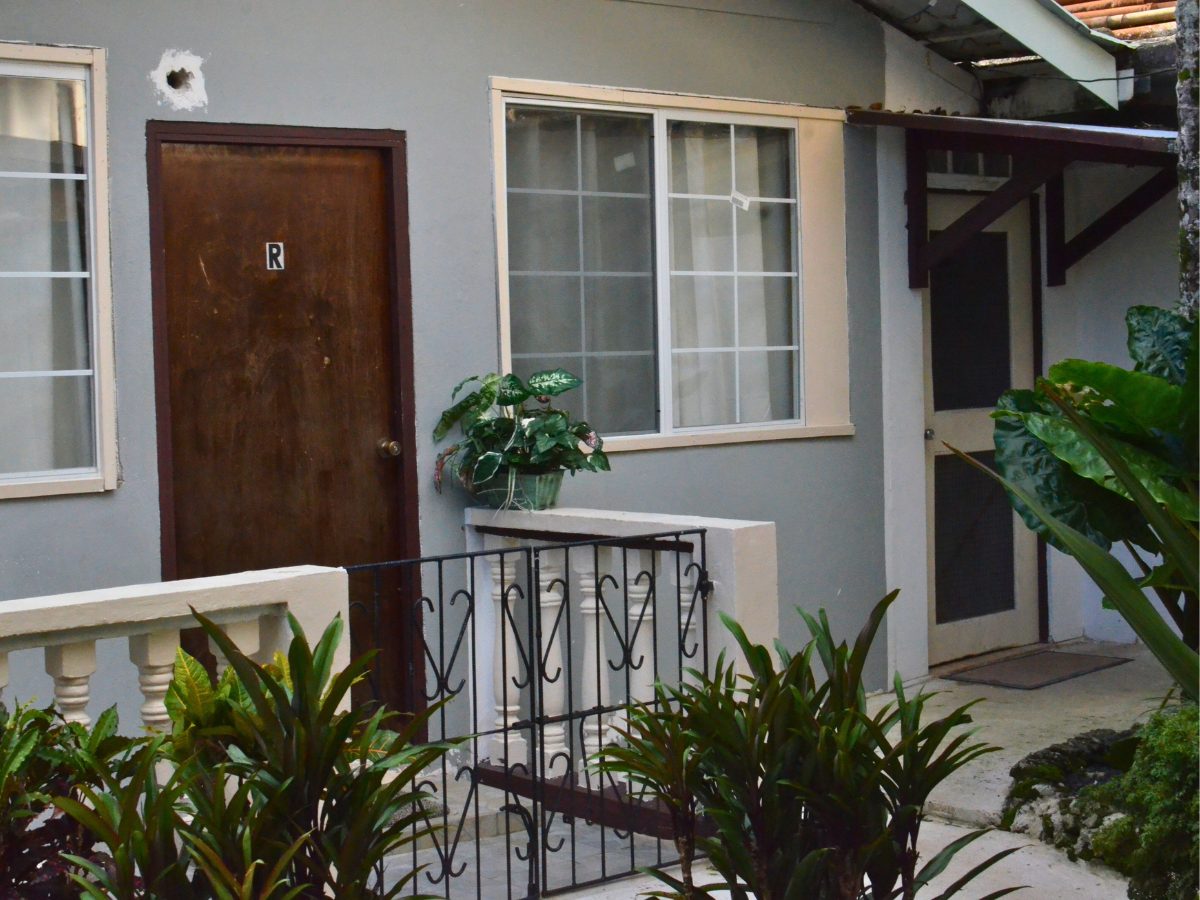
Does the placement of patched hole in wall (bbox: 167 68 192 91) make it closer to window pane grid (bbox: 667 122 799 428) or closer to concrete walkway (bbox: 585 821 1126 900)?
window pane grid (bbox: 667 122 799 428)

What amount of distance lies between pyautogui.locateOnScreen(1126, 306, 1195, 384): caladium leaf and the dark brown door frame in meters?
2.51

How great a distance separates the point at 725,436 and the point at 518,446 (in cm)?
132

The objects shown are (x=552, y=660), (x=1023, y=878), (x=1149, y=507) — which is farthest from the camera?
(x=552, y=660)

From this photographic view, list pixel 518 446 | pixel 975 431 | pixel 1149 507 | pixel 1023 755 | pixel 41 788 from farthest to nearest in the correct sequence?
pixel 975 431 < pixel 1023 755 < pixel 518 446 < pixel 1149 507 < pixel 41 788

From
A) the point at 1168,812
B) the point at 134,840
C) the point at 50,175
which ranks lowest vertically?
the point at 1168,812

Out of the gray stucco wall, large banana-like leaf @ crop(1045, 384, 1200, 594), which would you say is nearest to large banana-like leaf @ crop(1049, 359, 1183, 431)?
large banana-like leaf @ crop(1045, 384, 1200, 594)

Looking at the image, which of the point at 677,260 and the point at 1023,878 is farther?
the point at 677,260

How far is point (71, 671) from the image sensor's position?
12.0ft

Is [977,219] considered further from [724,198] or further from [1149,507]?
[1149,507]

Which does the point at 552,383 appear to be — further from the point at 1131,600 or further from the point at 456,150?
the point at 1131,600

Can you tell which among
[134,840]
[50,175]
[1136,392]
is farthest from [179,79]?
[1136,392]

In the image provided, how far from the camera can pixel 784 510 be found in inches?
269

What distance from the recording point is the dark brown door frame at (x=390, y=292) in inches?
→ 202

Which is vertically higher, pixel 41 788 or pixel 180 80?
pixel 180 80
